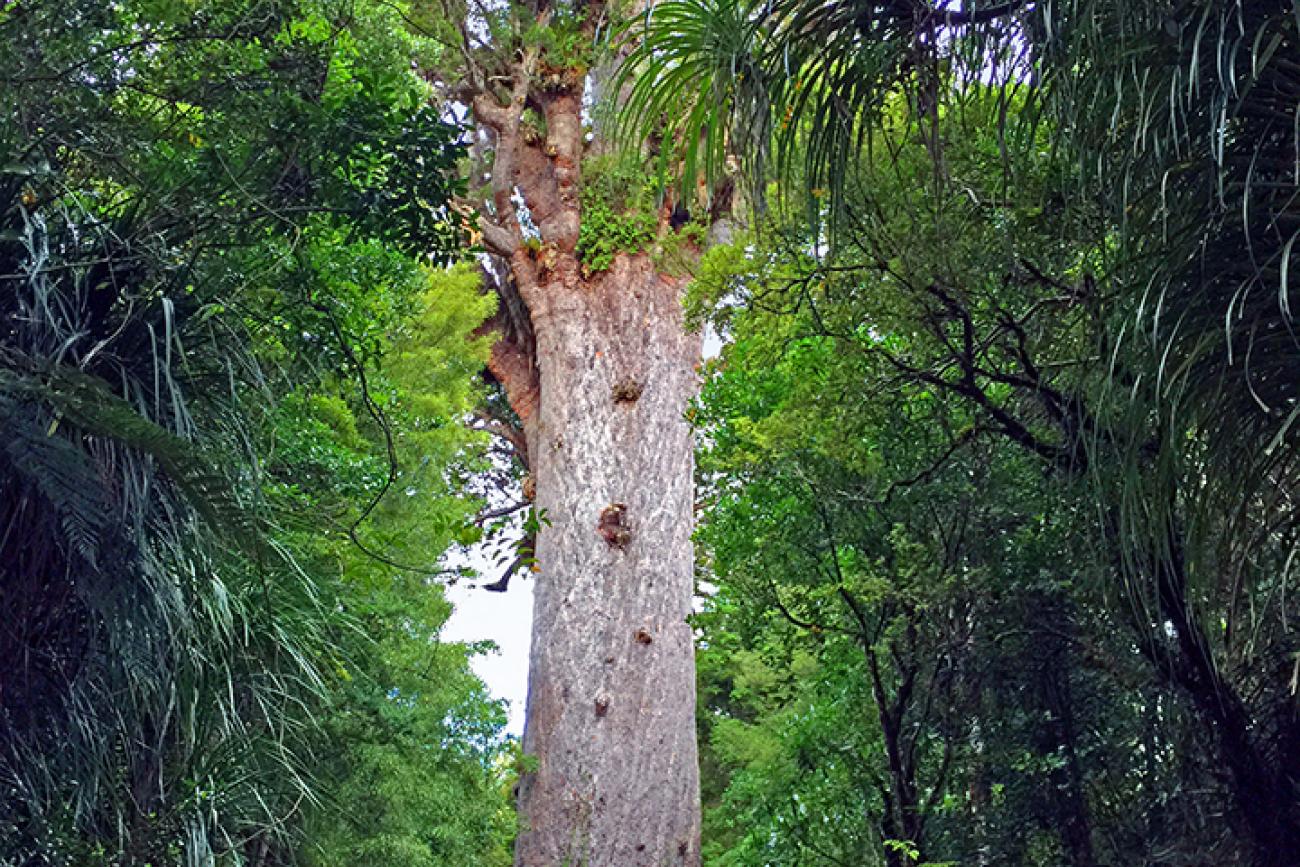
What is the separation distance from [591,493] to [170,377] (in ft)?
23.5

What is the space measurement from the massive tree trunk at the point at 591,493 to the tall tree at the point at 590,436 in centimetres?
1

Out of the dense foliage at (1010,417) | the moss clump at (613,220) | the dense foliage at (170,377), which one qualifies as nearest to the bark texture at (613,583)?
the moss clump at (613,220)

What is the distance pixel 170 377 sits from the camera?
3318 millimetres

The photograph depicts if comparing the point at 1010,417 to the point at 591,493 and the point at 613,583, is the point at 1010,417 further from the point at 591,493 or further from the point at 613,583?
the point at 591,493

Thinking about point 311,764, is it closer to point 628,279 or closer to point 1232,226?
point 1232,226

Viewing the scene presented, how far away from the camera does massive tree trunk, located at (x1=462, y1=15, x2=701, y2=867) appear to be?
9.55 m

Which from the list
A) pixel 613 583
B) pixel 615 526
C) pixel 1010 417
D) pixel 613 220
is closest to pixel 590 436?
pixel 615 526

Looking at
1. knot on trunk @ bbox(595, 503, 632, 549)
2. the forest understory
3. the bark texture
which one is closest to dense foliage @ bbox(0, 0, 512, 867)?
the forest understory

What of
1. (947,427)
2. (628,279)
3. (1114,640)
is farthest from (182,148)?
(628,279)

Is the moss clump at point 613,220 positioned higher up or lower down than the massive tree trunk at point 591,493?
higher up

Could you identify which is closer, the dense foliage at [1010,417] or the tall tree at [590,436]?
the dense foliage at [1010,417]

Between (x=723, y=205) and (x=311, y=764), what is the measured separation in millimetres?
6444

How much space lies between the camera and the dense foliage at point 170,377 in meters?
3.33

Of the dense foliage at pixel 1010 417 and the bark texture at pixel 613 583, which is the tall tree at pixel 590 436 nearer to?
the bark texture at pixel 613 583
